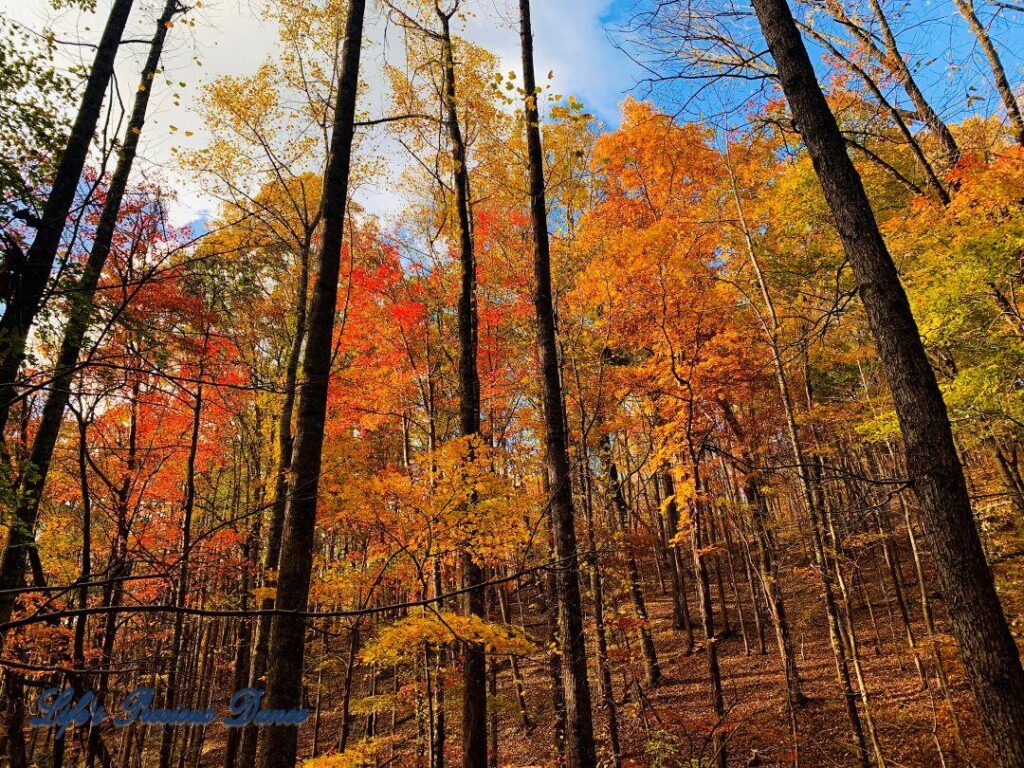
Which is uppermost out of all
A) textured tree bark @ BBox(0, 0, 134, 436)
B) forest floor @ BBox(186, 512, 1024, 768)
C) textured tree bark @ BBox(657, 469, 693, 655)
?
textured tree bark @ BBox(0, 0, 134, 436)

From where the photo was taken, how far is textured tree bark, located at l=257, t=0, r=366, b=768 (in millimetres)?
3867

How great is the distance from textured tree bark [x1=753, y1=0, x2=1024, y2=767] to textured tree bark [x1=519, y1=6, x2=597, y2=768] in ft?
8.78

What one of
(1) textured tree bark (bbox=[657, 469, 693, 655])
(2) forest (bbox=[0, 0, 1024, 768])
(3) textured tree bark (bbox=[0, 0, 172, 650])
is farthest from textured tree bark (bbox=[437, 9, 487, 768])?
(1) textured tree bark (bbox=[657, 469, 693, 655])

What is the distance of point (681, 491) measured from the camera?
10.2m

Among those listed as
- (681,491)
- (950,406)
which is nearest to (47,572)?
(681,491)

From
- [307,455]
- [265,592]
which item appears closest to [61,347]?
[307,455]

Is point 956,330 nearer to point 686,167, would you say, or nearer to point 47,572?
→ point 686,167

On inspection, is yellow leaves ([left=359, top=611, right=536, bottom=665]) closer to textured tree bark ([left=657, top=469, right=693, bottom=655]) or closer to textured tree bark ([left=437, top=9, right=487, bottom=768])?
textured tree bark ([left=437, top=9, right=487, bottom=768])

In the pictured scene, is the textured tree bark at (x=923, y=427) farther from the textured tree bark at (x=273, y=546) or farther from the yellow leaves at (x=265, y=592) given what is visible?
the yellow leaves at (x=265, y=592)

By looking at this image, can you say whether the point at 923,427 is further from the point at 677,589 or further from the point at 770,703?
the point at 677,589

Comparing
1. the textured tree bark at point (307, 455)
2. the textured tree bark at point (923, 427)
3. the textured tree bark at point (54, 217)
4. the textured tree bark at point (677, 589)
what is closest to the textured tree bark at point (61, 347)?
the textured tree bark at point (54, 217)

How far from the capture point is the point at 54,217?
495cm

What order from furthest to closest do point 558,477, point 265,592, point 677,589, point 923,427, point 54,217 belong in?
point 677,589 < point 265,592 < point 558,477 < point 54,217 < point 923,427

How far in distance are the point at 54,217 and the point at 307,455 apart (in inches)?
143
